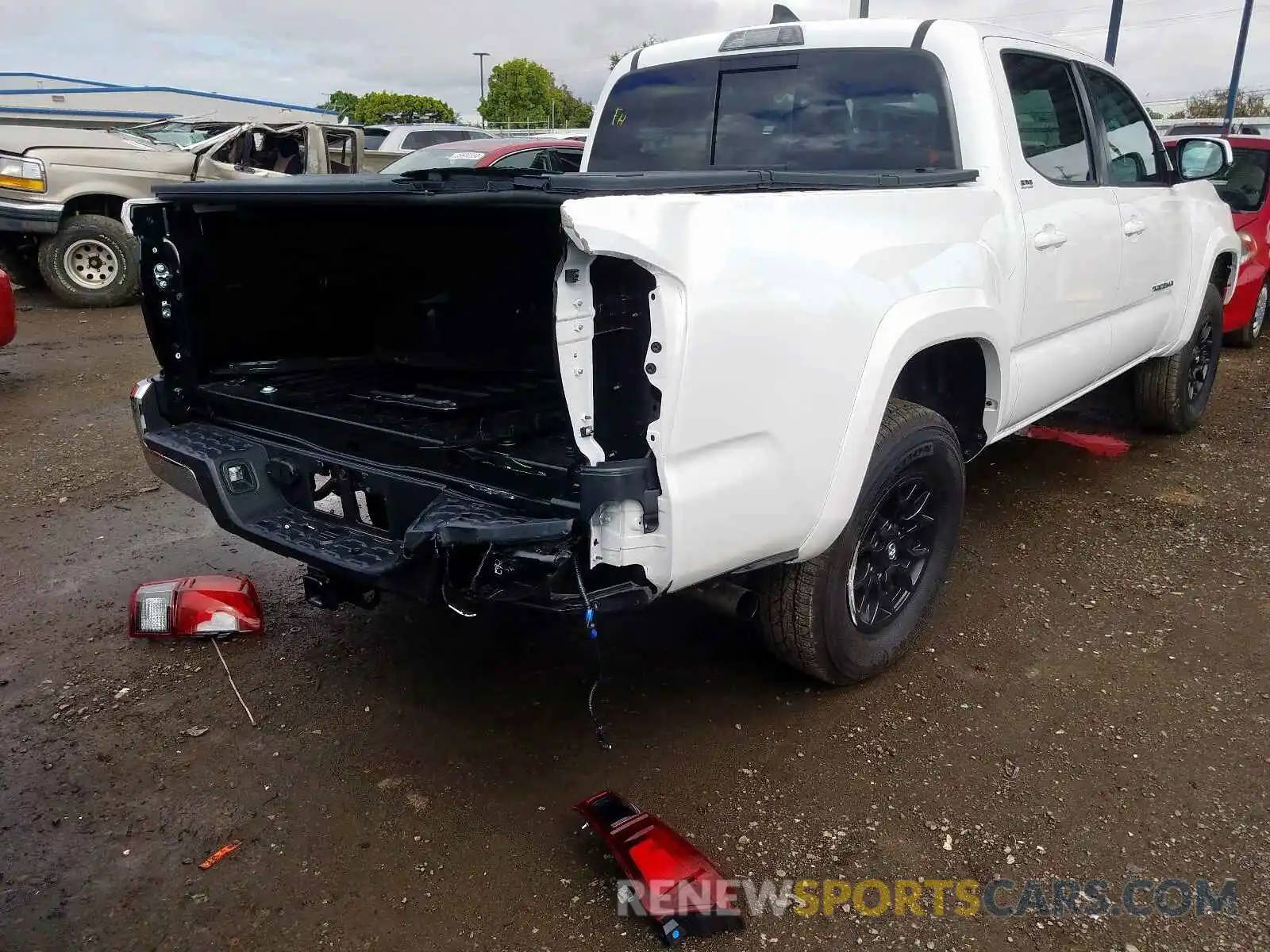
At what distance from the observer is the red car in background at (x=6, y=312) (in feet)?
20.7

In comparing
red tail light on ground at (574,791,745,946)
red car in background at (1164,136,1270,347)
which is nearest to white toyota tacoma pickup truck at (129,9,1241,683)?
red tail light on ground at (574,791,745,946)

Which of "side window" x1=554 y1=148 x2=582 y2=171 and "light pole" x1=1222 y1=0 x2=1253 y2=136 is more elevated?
"light pole" x1=1222 y1=0 x2=1253 y2=136

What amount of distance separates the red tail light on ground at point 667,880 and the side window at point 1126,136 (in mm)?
3362

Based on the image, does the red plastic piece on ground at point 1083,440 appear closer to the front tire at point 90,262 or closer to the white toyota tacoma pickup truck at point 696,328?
the white toyota tacoma pickup truck at point 696,328

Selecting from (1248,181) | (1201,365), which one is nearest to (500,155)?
(1248,181)

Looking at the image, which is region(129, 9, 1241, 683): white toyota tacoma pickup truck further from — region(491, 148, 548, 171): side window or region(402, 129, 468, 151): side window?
region(402, 129, 468, 151): side window

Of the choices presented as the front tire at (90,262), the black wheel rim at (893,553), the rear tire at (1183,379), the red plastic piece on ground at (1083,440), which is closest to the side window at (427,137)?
→ the front tire at (90,262)

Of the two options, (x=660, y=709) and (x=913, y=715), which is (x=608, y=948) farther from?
(x=913, y=715)

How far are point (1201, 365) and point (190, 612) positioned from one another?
5543 mm

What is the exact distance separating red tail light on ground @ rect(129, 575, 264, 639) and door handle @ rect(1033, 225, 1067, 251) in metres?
3.11

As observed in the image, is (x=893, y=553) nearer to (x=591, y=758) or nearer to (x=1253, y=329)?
(x=591, y=758)

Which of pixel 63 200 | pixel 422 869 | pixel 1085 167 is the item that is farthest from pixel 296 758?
pixel 63 200

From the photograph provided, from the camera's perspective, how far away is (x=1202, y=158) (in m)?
4.62

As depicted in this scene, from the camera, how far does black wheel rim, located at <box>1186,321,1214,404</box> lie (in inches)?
216
